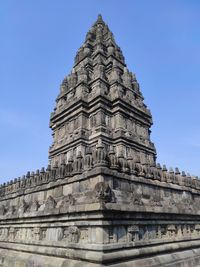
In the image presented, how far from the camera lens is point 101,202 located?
7375mm

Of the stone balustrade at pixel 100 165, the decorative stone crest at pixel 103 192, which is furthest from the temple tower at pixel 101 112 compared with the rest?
the decorative stone crest at pixel 103 192

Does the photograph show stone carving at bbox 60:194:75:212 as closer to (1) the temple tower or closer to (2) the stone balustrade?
(2) the stone balustrade

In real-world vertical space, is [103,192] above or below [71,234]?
above

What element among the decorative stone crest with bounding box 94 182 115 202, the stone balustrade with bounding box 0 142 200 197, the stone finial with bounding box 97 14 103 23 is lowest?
the decorative stone crest with bounding box 94 182 115 202

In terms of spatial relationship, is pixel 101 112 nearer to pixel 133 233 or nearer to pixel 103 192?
pixel 103 192

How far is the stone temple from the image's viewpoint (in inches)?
302

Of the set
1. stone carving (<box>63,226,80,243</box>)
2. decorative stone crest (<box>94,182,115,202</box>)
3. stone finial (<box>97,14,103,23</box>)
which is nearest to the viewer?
decorative stone crest (<box>94,182,115,202</box>)

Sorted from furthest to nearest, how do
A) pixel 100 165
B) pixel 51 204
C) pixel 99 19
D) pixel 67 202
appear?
pixel 99 19, pixel 51 204, pixel 67 202, pixel 100 165

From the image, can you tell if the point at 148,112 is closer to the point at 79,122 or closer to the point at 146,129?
the point at 146,129

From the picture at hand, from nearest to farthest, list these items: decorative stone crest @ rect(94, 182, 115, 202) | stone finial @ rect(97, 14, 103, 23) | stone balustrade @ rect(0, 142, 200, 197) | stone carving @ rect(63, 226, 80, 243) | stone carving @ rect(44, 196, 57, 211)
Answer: decorative stone crest @ rect(94, 182, 115, 202)
stone carving @ rect(63, 226, 80, 243)
stone balustrade @ rect(0, 142, 200, 197)
stone carving @ rect(44, 196, 57, 211)
stone finial @ rect(97, 14, 103, 23)

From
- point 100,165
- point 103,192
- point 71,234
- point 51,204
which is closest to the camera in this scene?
point 103,192

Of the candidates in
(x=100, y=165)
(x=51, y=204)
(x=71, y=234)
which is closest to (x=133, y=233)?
(x=71, y=234)

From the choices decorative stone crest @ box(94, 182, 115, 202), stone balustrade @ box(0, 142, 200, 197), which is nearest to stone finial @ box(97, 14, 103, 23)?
stone balustrade @ box(0, 142, 200, 197)

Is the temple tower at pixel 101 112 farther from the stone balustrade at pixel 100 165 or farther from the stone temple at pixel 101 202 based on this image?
the stone balustrade at pixel 100 165
